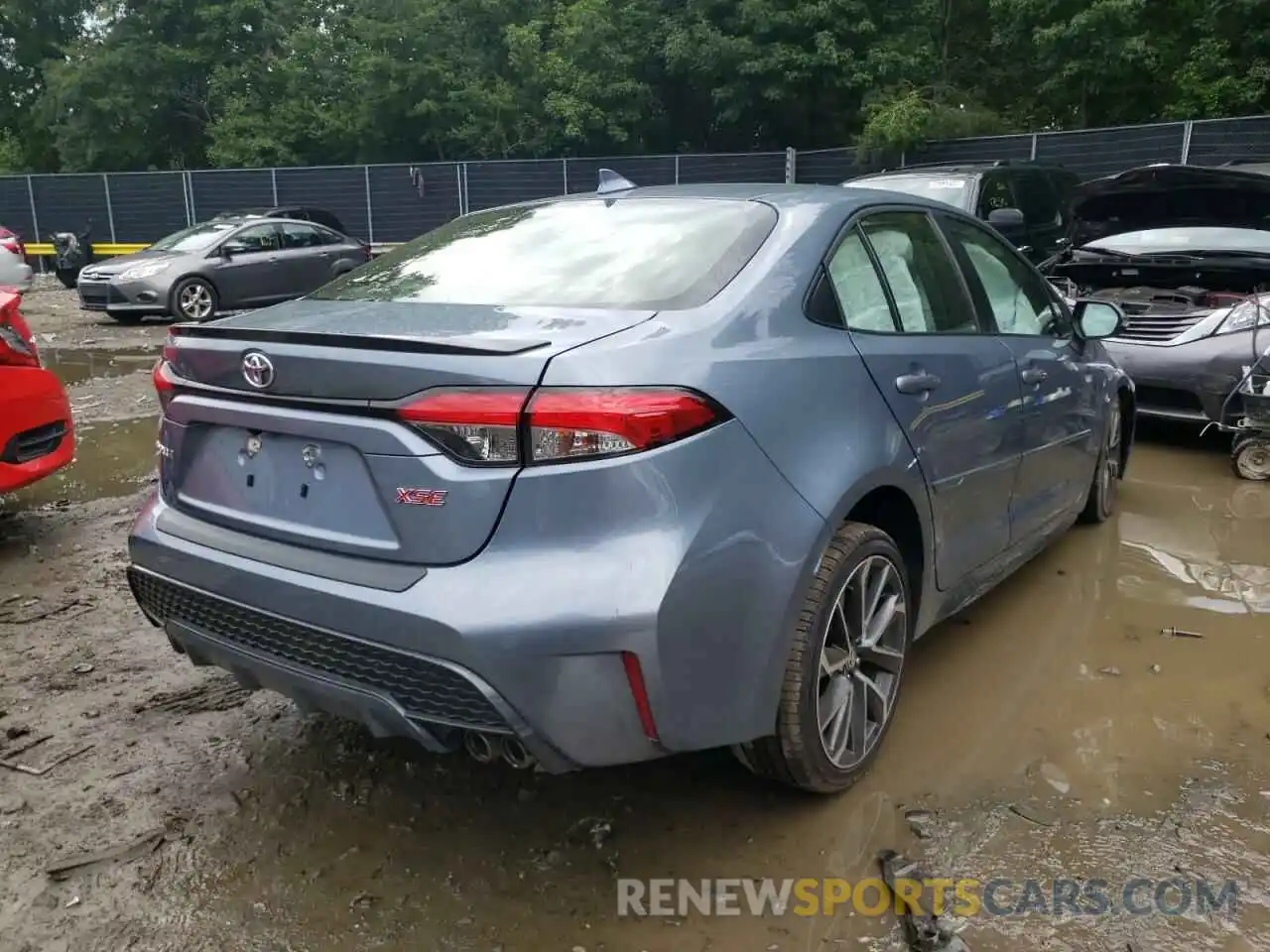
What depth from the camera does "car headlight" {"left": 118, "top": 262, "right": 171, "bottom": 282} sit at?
12.8m

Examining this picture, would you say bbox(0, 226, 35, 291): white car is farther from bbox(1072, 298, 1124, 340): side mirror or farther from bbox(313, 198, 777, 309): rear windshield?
bbox(1072, 298, 1124, 340): side mirror

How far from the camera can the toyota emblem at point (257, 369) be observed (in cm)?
229

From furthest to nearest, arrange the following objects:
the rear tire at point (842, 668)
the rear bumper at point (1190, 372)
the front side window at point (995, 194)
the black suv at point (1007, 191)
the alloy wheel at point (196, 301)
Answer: the alloy wheel at point (196, 301) → the front side window at point (995, 194) → the black suv at point (1007, 191) → the rear bumper at point (1190, 372) → the rear tire at point (842, 668)

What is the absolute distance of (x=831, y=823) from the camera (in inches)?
101

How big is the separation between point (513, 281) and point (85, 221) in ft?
89.1

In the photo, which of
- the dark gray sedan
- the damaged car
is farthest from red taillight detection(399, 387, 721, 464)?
the dark gray sedan

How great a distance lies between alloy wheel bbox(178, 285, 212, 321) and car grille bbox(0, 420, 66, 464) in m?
8.96

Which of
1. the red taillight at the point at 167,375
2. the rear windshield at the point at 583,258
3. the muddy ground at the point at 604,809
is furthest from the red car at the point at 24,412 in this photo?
the red taillight at the point at 167,375

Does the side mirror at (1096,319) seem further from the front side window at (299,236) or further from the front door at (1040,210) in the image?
the front side window at (299,236)

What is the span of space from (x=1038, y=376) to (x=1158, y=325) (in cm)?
310

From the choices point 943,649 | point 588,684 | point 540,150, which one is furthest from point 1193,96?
point 588,684

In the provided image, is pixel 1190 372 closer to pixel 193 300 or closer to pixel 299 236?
pixel 193 300

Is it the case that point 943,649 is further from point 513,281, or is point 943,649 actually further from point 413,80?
point 413,80

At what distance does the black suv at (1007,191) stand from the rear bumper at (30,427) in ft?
19.1
